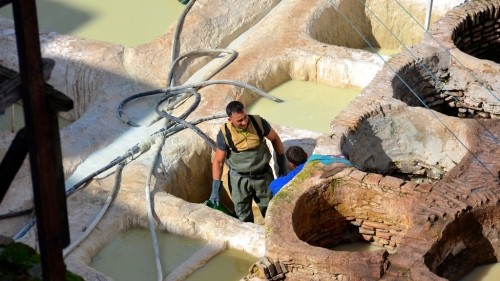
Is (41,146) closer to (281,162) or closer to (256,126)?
(256,126)

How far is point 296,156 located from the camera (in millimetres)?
12445

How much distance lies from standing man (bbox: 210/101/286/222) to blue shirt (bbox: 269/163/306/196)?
0.97 feet

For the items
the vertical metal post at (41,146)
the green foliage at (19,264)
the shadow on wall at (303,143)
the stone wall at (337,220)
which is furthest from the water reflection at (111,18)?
the vertical metal post at (41,146)

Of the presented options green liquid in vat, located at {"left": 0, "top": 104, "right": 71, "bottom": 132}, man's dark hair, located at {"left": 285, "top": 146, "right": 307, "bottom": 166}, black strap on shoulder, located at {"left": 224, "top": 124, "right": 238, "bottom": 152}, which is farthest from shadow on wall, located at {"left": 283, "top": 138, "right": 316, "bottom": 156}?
green liquid in vat, located at {"left": 0, "top": 104, "right": 71, "bottom": 132}

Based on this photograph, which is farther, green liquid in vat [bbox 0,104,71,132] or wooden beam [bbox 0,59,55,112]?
green liquid in vat [bbox 0,104,71,132]

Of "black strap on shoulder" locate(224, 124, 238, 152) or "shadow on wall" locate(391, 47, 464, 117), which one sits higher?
"black strap on shoulder" locate(224, 124, 238, 152)

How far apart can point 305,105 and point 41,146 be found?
24.8ft

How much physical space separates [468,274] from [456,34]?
13.6 ft

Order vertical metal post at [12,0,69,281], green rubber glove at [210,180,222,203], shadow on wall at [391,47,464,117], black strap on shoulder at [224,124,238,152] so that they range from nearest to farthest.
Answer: vertical metal post at [12,0,69,281] < black strap on shoulder at [224,124,238,152] < green rubber glove at [210,180,222,203] < shadow on wall at [391,47,464,117]

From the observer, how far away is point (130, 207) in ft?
A: 41.5

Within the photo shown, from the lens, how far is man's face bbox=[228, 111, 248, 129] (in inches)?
479

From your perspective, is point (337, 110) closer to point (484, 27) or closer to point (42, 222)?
point (484, 27)

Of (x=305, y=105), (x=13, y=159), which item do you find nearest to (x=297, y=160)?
(x=305, y=105)

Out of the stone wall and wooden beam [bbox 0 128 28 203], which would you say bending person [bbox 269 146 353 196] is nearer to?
the stone wall
